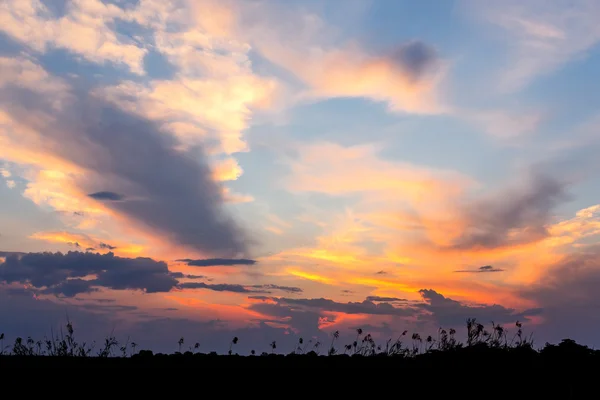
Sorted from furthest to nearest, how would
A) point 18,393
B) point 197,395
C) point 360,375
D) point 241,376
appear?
point 360,375
point 241,376
point 197,395
point 18,393

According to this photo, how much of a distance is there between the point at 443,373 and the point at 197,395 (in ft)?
15.9

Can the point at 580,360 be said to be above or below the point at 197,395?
above

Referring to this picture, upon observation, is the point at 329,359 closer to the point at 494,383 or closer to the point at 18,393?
the point at 494,383

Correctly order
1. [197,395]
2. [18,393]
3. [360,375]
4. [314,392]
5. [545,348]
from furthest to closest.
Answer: [545,348]
[360,375]
[314,392]
[197,395]
[18,393]

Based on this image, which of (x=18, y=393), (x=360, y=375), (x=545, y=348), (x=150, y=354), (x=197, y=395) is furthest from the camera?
(x=545, y=348)

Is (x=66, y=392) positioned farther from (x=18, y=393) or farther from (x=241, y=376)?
(x=241, y=376)

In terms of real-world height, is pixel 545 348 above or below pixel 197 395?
above

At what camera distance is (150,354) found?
41.0 feet

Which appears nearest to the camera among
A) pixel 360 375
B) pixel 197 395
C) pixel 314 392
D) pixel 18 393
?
pixel 18 393

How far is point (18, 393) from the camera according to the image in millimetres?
8633

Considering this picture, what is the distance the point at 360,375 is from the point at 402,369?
3.22 ft

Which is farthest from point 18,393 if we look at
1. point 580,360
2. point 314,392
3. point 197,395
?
point 580,360

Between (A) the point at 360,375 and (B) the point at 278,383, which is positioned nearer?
(B) the point at 278,383

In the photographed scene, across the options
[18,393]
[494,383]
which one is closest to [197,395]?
[18,393]
